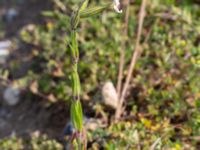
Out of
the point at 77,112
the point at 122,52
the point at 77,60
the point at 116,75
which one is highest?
the point at 122,52

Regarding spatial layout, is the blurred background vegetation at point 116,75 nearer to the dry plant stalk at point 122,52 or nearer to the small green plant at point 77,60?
the dry plant stalk at point 122,52

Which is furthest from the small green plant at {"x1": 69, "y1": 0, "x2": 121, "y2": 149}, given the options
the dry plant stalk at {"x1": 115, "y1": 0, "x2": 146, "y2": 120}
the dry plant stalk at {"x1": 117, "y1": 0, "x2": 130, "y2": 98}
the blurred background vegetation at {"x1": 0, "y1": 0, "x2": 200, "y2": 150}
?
the dry plant stalk at {"x1": 117, "y1": 0, "x2": 130, "y2": 98}

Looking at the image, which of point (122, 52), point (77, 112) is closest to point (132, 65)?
point (122, 52)

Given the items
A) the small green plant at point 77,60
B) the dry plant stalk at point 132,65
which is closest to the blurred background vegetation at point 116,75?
the dry plant stalk at point 132,65

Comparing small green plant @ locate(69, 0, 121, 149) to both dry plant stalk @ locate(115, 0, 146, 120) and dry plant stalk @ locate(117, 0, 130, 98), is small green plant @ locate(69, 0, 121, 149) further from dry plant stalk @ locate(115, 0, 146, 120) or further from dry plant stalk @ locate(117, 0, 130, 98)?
dry plant stalk @ locate(117, 0, 130, 98)

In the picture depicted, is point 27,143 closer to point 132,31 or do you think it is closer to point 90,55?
point 90,55

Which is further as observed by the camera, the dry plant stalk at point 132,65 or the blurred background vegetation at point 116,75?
the dry plant stalk at point 132,65

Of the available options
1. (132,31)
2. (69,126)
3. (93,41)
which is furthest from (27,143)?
(132,31)

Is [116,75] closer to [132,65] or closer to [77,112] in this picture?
[132,65]
